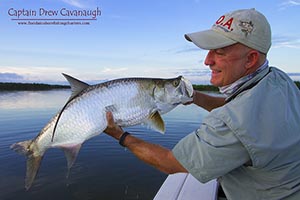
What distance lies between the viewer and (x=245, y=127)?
1889mm

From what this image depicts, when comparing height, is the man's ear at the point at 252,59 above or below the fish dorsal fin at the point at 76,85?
above

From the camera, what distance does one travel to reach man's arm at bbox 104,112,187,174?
2303 mm

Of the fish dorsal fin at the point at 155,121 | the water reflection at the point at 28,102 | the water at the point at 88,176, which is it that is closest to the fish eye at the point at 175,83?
the fish dorsal fin at the point at 155,121

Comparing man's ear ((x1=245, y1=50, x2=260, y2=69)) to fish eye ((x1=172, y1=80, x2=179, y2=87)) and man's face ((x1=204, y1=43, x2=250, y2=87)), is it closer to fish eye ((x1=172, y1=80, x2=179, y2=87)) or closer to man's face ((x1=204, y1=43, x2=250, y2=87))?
man's face ((x1=204, y1=43, x2=250, y2=87))

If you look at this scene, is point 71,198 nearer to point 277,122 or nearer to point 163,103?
point 163,103

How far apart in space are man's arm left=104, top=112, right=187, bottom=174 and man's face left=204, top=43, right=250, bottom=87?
728 mm

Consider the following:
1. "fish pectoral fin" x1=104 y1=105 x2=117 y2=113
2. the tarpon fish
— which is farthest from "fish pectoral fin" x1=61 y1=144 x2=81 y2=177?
"fish pectoral fin" x1=104 y1=105 x2=117 y2=113

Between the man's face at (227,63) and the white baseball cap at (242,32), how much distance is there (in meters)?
0.06

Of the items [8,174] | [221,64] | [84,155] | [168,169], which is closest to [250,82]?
[221,64]

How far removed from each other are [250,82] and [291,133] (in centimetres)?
48

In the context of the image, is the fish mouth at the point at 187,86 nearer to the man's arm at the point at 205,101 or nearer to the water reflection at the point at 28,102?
the man's arm at the point at 205,101

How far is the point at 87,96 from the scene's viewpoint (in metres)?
2.61

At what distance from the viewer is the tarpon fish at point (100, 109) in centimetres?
262

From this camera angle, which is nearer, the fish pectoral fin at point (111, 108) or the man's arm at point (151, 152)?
the man's arm at point (151, 152)
